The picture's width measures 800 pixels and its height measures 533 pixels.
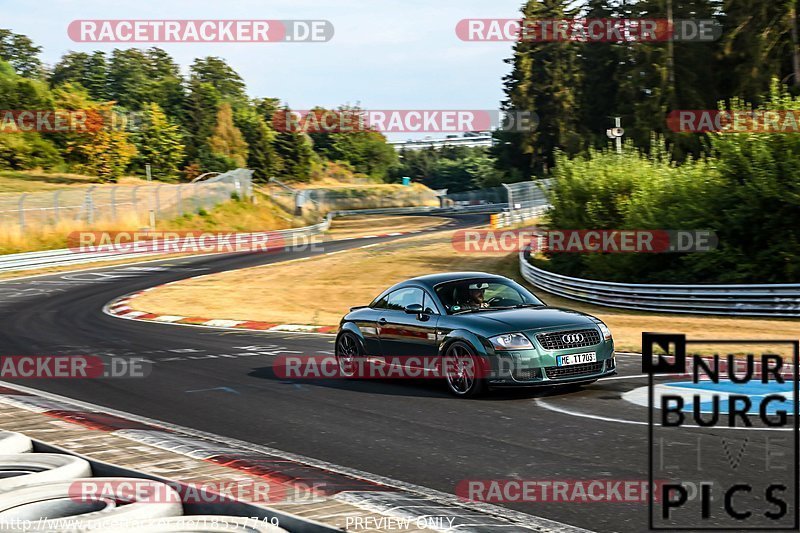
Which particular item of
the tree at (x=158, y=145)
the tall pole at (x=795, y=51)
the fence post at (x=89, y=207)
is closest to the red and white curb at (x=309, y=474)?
the fence post at (x=89, y=207)

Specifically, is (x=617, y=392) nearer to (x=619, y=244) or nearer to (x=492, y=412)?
(x=492, y=412)

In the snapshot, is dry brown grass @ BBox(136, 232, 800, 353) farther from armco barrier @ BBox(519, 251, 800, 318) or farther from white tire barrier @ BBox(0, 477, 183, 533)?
white tire barrier @ BBox(0, 477, 183, 533)

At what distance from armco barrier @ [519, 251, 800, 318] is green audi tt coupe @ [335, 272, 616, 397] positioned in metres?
11.5

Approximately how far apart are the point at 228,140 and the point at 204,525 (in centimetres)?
10085

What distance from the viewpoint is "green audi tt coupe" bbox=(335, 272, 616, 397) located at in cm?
995

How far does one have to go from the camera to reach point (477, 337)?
33.5 feet

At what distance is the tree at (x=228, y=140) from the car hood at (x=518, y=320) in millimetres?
90803

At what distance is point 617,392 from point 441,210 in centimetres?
8439

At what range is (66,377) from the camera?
13336mm

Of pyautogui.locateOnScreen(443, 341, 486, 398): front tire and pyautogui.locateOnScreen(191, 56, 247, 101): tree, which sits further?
pyautogui.locateOnScreen(191, 56, 247, 101): tree

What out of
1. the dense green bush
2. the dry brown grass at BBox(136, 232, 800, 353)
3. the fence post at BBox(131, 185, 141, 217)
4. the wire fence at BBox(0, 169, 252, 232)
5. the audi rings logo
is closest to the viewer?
the audi rings logo

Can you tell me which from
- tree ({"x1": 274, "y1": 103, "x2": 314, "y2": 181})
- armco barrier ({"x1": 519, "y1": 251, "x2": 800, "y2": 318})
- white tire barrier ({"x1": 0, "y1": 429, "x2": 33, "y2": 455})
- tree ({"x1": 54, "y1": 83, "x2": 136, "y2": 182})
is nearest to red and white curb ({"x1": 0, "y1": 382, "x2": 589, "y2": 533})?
white tire barrier ({"x1": 0, "y1": 429, "x2": 33, "y2": 455})

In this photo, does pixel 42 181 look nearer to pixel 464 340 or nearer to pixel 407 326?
pixel 407 326

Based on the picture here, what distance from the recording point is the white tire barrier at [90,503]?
500 centimetres
